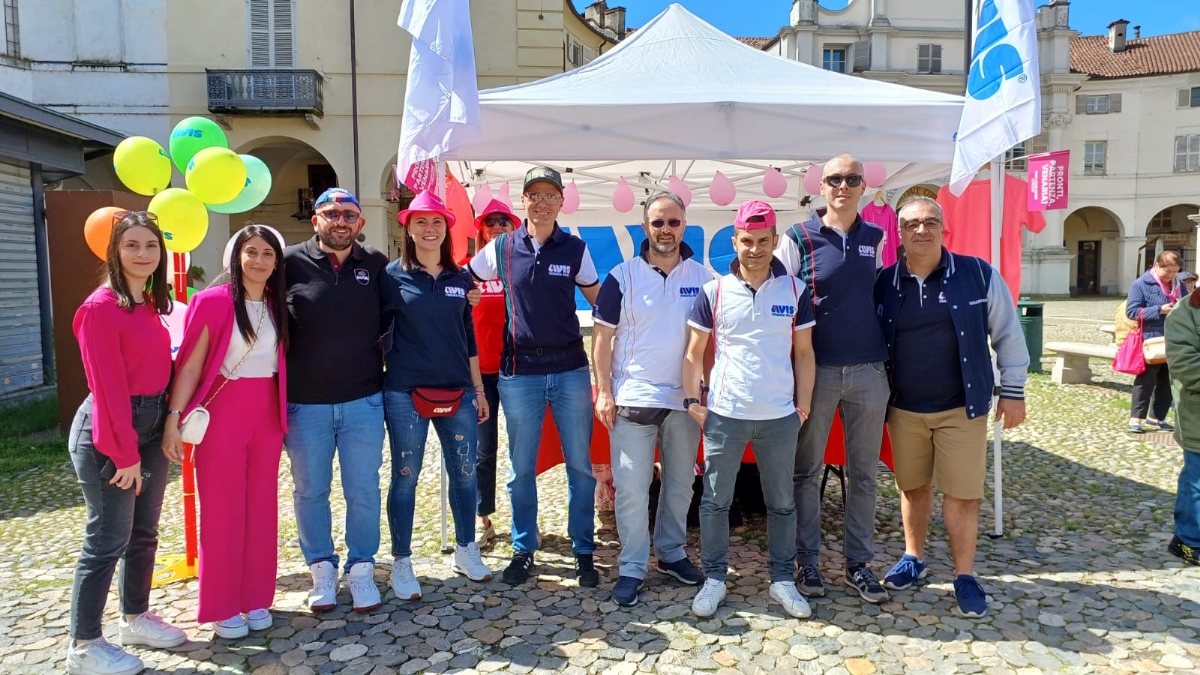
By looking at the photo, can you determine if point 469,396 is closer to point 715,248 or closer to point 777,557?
point 777,557

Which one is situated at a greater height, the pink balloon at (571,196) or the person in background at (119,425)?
the pink balloon at (571,196)

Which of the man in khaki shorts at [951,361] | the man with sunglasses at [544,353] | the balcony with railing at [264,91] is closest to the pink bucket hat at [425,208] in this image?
the man with sunglasses at [544,353]

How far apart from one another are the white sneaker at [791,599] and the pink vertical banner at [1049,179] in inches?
130

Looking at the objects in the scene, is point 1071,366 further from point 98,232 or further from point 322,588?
point 98,232

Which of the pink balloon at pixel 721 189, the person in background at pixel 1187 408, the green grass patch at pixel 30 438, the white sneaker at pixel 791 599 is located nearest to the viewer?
the white sneaker at pixel 791 599

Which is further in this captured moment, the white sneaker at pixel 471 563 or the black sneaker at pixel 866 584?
the white sneaker at pixel 471 563

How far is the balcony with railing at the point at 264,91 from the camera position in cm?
1659

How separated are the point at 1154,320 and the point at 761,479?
5884 mm

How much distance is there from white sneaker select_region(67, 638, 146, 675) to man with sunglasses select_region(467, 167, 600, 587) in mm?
1584

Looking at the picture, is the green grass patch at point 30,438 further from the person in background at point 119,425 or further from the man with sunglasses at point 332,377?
the man with sunglasses at point 332,377

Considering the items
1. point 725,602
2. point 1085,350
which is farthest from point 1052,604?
point 1085,350

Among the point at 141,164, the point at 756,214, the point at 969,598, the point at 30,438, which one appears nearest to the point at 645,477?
Answer: the point at 756,214

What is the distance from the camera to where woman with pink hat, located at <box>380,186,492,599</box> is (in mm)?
3230

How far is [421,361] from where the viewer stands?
324cm
